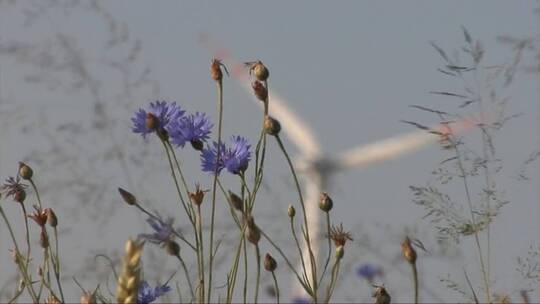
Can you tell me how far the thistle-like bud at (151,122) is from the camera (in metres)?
1.18

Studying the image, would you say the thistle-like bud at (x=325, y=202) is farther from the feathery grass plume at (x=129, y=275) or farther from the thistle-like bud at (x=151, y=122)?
the feathery grass plume at (x=129, y=275)

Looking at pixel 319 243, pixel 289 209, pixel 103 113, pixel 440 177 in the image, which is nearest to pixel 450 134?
pixel 440 177

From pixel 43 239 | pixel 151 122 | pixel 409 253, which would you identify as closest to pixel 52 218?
pixel 43 239

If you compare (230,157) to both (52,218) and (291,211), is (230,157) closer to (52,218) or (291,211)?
(291,211)

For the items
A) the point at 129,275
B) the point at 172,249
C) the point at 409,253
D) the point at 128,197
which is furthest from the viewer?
the point at 128,197

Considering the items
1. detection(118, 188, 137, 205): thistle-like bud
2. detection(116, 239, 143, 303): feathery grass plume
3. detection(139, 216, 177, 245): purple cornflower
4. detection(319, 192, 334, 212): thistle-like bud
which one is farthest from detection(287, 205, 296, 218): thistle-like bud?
detection(116, 239, 143, 303): feathery grass plume

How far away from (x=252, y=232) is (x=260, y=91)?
0.48 feet

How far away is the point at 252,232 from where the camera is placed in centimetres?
115

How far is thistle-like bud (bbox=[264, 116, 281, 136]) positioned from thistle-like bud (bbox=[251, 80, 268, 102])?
26mm

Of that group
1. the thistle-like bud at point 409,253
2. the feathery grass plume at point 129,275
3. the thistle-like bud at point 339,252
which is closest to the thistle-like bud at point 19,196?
the thistle-like bud at point 339,252

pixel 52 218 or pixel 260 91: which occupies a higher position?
pixel 260 91

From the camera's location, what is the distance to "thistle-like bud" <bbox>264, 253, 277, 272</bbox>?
1184 mm

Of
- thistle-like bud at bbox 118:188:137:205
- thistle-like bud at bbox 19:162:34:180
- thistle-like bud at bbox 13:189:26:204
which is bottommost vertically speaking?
thistle-like bud at bbox 118:188:137:205

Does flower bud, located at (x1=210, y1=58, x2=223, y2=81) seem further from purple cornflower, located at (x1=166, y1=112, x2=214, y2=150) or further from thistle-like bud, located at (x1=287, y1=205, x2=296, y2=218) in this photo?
thistle-like bud, located at (x1=287, y1=205, x2=296, y2=218)
